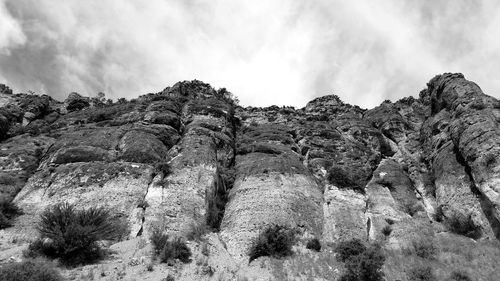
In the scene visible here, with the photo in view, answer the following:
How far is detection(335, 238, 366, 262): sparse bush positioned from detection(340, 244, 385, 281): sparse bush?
902mm

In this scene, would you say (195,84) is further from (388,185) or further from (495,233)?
(495,233)

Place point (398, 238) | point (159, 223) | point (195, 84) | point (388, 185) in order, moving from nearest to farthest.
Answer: point (159, 223) < point (398, 238) < point (388, 185) < point (195, 84)

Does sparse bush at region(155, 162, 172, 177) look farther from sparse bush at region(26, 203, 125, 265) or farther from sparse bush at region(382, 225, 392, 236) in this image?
sparse bush at region(382, 225, 392, 236)

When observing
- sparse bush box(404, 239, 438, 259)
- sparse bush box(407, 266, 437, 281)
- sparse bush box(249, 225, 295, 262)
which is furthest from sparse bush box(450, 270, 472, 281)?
sparse bush box(249, 225, 295, 262)

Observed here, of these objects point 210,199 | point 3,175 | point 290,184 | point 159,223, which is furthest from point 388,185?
point 3,175

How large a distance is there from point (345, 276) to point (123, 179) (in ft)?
52.2

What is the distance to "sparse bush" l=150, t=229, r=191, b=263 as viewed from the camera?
67.5ft

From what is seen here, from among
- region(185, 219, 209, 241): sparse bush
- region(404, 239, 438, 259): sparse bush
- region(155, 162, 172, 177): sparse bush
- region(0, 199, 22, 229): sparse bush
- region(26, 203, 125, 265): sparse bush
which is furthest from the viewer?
region(155, 162, 172, 177): sparse bush

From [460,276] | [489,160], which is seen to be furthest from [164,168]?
[489,160]

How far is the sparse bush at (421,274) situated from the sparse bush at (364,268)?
161 centimetres

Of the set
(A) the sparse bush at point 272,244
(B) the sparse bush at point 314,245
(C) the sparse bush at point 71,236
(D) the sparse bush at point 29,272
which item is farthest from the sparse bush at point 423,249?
(D) the sparse bush at point 29,272

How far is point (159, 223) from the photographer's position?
931 inches

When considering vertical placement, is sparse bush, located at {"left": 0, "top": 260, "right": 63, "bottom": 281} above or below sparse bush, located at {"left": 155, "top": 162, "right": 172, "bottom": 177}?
below

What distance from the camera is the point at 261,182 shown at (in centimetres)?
2966
